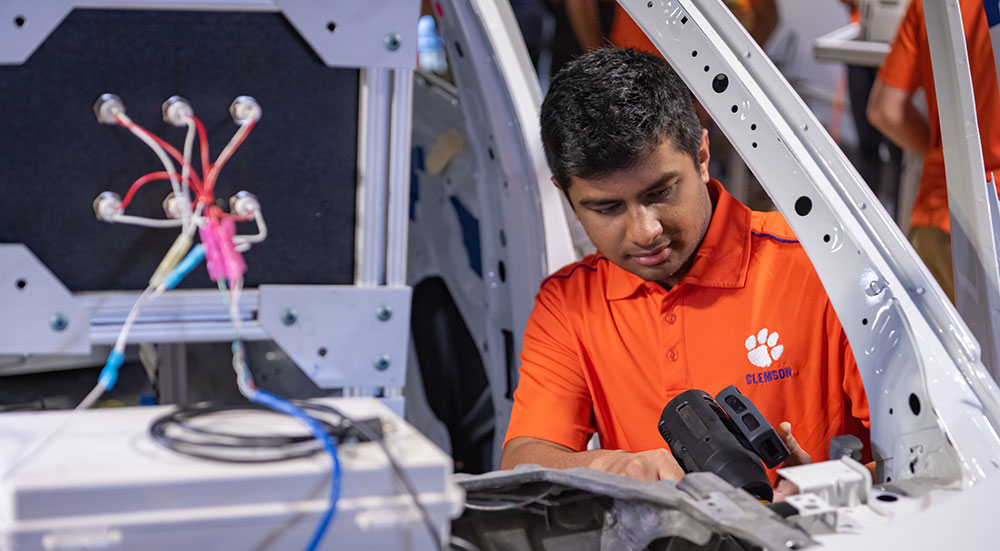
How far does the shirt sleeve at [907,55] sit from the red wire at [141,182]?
2367 millimetres

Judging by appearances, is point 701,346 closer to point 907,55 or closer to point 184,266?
point 184,266

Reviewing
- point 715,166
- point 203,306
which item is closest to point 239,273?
point 203,306

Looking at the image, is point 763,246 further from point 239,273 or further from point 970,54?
point 239,273

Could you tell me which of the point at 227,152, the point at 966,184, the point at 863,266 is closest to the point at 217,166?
the point at 227,152

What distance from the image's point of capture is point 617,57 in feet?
6.28

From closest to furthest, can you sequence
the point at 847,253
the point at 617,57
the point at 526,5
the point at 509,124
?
the point at 847,253 < the point at 617,57 < the point at 509,124 < the point at 526,5

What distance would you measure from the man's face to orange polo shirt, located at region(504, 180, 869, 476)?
83mm

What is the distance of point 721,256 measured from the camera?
1915 mm

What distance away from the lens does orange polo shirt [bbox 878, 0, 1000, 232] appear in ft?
7.57

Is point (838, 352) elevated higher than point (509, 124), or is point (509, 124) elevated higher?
point (509, 124)

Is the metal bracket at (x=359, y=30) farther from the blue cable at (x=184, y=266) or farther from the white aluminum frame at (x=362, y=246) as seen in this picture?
the blue cable at (x=184, y=266)

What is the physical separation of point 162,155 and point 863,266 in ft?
3.45

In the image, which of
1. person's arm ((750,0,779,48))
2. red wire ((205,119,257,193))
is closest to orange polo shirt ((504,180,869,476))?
red wire ((205,119,257,193))

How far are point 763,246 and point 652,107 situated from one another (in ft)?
1.32
